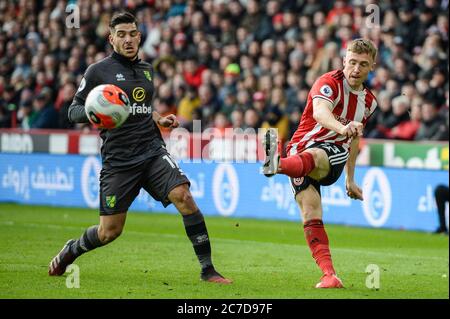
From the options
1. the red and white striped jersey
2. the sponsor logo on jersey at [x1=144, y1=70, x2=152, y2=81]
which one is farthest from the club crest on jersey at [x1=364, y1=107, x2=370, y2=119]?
the sponsor logo on jersey at [x1=144, y1=70, x2=152, y2=81]

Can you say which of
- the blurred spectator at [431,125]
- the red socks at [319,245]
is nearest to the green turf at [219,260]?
Answer: the red socks at [319,245]

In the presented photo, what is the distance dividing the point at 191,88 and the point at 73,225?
19.5 ft

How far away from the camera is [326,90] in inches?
357

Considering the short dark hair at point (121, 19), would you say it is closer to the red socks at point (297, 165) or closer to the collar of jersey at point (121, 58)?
the collar of jersey at point (121, 58)

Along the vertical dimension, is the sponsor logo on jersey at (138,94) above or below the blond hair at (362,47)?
below

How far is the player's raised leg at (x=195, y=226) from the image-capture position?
30.5 feet

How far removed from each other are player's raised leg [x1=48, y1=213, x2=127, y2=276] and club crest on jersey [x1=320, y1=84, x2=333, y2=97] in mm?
2098

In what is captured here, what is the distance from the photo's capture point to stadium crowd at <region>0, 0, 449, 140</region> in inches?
695

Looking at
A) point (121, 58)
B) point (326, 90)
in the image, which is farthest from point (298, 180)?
point (121, 58)

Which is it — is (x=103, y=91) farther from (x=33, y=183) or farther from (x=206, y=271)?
(x=33, y=183)

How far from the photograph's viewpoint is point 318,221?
920 centimetres

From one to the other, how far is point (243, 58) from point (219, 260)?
30.6 ft

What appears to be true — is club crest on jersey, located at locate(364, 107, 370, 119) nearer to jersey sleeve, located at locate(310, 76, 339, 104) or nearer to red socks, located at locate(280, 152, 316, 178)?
jersey sleeve, located at locate(310, 76, 339, 104)

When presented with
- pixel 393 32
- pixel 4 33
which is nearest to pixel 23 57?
pixel 4 33
